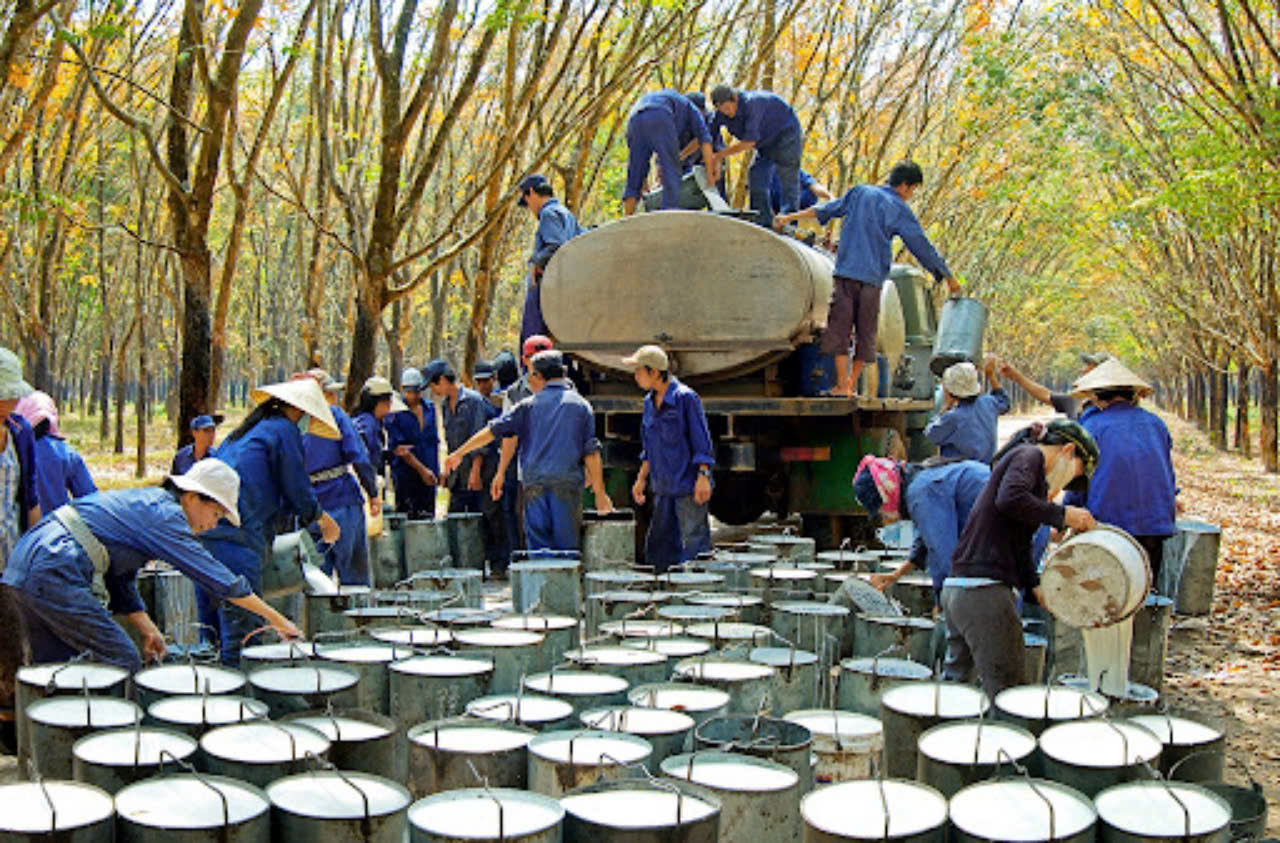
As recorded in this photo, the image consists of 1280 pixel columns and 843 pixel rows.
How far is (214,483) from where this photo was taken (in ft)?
14.6

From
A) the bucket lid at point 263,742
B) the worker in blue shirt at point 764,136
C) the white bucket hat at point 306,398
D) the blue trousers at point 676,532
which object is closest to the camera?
the bucket lid at point 263,742

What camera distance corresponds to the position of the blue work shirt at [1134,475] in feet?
20.6

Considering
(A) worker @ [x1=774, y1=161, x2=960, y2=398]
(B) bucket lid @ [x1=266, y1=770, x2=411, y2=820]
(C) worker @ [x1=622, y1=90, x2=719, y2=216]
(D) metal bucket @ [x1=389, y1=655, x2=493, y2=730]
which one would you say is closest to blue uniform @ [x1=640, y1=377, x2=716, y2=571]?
(A) worker @ [x1=774, y1=161, x2=960, y2=398]

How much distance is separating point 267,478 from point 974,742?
10.6 feet

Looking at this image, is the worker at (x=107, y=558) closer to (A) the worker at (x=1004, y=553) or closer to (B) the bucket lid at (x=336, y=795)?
(B) the bucket lid at (x=336, y=795)

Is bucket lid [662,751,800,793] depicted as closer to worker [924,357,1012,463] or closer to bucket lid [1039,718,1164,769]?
bucket lid [1039,718,1164,769]

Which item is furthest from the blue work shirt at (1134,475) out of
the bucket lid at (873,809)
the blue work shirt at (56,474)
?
the blue work shirt at (56,474)

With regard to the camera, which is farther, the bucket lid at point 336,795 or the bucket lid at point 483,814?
the bucket lid at point 336,795

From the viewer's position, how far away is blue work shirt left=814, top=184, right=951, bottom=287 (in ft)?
28.2

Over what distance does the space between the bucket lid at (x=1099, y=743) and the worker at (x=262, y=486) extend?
3.22 metres

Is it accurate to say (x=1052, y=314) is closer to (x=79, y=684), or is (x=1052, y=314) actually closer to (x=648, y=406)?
(x=648, y=406)

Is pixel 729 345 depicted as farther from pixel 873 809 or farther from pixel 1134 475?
pixel 873 809

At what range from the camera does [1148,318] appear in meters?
42.5

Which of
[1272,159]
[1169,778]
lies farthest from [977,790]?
[1272,159]
